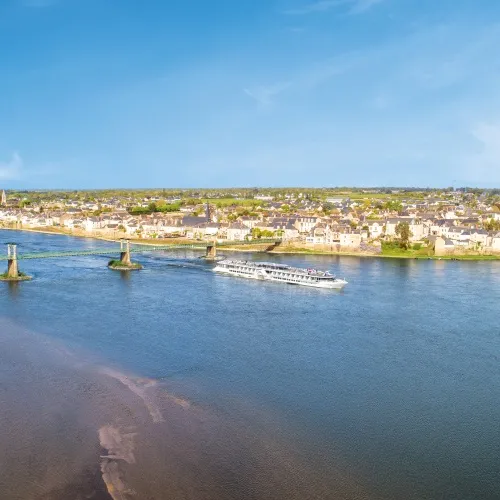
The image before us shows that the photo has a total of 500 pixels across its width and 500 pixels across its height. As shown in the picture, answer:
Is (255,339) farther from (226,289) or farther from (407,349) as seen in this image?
(226,289)

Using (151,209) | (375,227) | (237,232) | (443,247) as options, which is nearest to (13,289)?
(237,232)

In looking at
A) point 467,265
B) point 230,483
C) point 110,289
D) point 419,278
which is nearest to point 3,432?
point 230,483

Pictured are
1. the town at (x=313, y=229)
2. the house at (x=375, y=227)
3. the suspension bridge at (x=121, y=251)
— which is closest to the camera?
the suspension bridge at (x=121, y=251)

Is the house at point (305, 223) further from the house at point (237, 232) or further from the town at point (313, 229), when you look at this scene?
the house at point (237, 232)

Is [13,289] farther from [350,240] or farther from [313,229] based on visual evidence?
[313,229]

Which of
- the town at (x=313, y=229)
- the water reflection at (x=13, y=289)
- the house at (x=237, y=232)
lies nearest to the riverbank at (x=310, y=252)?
the town at (x=313, y=229)

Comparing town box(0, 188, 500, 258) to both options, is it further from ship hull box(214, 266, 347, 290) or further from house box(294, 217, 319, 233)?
ship hull box(214, 266, 347, 290)
